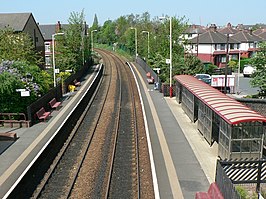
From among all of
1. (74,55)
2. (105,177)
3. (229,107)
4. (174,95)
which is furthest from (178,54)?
(105,177)

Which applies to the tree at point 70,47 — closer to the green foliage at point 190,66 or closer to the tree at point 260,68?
the green foliage at point 190,66

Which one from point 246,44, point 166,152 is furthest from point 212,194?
point 246,44

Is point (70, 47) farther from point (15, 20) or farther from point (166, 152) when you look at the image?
point (166, 152)

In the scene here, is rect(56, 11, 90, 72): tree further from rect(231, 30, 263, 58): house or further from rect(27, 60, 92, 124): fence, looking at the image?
rect(231, 30, 263, 58): house

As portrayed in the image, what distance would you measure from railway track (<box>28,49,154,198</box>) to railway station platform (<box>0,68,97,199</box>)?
1.15 m

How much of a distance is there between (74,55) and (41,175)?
110ft

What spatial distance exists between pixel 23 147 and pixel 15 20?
1416 inches

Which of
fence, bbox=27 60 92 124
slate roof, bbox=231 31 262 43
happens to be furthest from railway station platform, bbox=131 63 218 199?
slate roof, bbox=231 31 262 43

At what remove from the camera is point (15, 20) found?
5072 centimetres

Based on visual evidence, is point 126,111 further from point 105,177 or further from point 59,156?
point 105,177

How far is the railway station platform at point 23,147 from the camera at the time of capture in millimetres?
15359

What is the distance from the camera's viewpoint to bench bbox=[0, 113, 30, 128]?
2379 centimetres

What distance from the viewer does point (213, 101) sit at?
1966 cm

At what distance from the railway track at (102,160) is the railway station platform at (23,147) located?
3.77 feet
